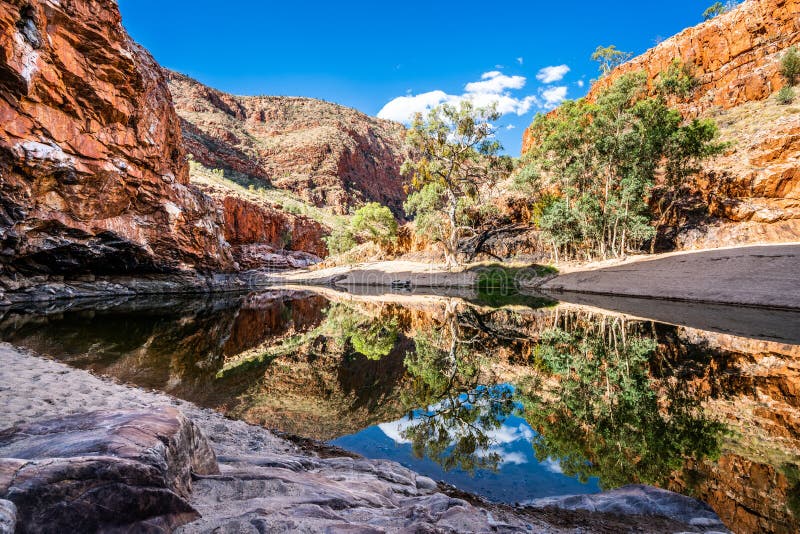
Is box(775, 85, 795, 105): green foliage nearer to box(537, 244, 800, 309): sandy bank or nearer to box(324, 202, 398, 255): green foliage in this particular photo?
box(537, 244, 800, 309): sandy bank

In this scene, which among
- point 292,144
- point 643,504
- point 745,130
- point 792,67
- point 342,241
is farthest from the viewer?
point 292,144

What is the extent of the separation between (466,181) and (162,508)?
34.3 metres

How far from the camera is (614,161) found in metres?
27.9

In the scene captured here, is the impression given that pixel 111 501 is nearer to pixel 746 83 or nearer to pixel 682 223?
pixel 682 223

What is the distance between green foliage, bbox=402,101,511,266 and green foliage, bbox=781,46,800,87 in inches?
1178

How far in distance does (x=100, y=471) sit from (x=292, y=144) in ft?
363

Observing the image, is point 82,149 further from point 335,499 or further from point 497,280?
point 497,280

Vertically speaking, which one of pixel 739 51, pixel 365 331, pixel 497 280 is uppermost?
pixel 739 51

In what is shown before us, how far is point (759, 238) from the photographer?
898 inches

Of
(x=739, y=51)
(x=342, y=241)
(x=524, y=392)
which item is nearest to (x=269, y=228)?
(x=342, y=241)

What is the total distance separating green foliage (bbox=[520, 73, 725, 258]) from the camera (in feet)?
83.3

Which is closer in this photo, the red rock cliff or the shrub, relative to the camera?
the red rock cliff

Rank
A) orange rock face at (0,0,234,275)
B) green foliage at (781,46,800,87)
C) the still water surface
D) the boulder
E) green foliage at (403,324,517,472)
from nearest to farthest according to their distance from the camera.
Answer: the boulder < the still water surface < green foliage at (403,324,517,472) < orange rock face at (0,0,234,275) < green foliage at (781,46,800,87)

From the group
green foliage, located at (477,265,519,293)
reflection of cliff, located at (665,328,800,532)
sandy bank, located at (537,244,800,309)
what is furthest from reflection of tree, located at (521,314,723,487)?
green foliage, located at (477,265,519,293)
